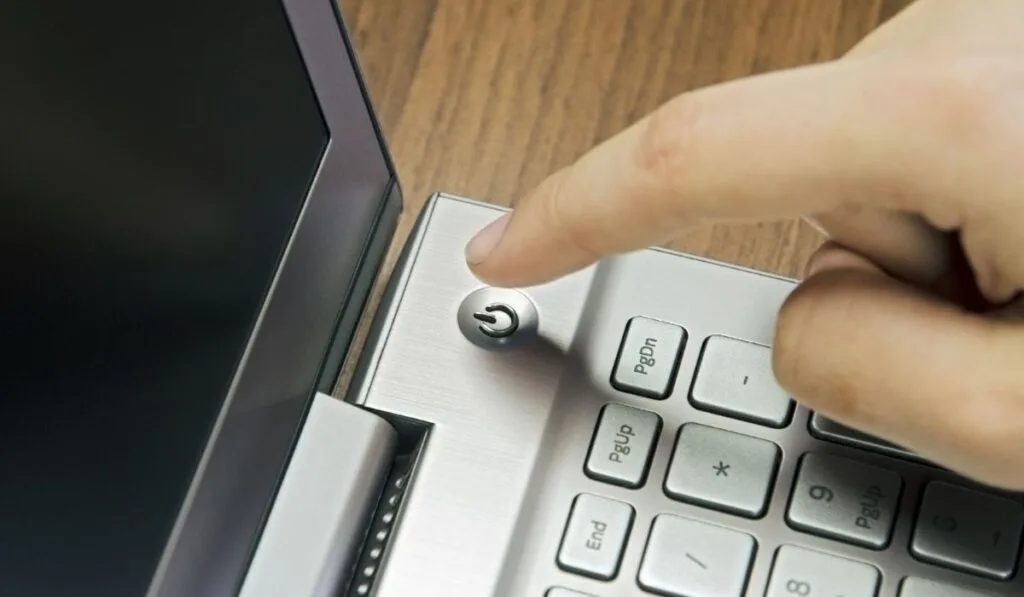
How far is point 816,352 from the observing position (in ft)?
0.73

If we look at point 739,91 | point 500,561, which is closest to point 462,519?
point 500,561

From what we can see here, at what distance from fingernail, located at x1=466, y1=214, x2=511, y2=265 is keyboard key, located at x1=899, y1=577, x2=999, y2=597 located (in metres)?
0.13

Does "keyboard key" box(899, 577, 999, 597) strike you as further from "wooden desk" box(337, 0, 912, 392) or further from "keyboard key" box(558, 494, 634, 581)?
"wooden desk" box(337, 0, 912, 392)

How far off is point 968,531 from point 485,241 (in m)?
0.14

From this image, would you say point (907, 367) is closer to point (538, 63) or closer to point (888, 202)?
point (888, 202)

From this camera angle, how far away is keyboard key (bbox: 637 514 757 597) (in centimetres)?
25

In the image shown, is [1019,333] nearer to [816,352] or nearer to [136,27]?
[816,352]

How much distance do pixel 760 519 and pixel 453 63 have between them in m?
0.20

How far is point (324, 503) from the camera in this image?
0.87 feet

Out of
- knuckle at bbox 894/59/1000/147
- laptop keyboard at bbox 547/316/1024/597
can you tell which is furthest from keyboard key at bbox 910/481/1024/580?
knuckle at bbox 894/59/1000/147

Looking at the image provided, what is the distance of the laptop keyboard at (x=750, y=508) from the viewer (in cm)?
25

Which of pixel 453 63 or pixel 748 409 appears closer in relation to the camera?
pixel 748 409

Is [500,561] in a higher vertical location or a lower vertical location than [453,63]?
lower

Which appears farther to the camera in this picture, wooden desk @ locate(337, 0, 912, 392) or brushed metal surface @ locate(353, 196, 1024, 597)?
wooden desk @ locate(337, 0, 912, 392)
